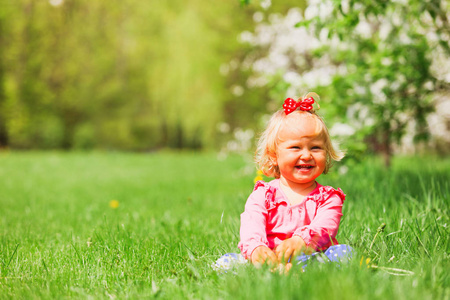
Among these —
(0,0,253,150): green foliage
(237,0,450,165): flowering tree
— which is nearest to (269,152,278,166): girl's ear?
Result: (237,0,450,165): flowering tree

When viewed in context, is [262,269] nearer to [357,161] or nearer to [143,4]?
[357,161]

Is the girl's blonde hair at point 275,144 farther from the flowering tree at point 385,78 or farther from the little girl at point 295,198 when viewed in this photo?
the flowering tree at point 385,78

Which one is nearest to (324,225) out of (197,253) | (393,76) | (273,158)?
(273,158)

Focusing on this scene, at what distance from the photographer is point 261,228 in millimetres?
1949

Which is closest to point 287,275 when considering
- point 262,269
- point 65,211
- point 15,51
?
point 262,269

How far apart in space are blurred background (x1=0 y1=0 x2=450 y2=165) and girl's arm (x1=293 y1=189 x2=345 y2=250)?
238 cm

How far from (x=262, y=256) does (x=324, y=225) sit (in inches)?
12.8

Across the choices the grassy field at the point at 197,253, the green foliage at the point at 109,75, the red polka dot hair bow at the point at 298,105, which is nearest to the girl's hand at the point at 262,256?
the grassy field at the point at 197,253

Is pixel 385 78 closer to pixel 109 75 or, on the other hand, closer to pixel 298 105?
pixel 298 105

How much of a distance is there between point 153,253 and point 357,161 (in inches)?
105

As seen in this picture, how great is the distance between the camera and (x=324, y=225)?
74.7 inches

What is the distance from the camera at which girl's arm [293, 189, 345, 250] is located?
186 centimetres

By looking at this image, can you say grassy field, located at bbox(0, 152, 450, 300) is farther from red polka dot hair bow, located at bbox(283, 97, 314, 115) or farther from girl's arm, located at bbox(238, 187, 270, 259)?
red polka dot hair bow, located at bbox(283, 97, 314, 115)

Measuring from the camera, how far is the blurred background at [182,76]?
15.7ft
